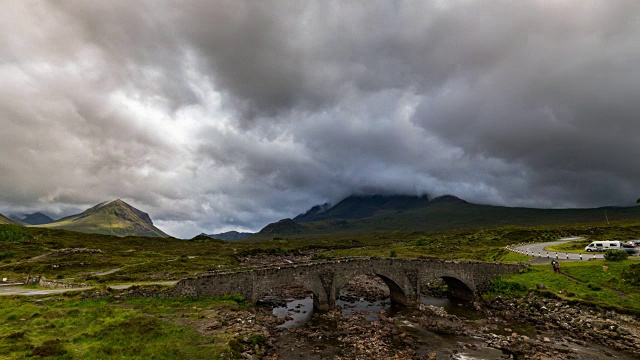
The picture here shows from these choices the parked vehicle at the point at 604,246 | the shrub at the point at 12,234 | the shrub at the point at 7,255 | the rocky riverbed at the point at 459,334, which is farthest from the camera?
the shrub at the point at 12,234

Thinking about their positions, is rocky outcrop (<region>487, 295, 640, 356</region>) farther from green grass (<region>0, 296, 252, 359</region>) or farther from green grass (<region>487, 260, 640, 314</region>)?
green grass (<region>0, 296, 252, 359</region>)

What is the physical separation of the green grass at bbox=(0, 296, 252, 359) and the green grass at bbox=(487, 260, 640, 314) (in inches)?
1608

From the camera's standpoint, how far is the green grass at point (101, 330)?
802 inches

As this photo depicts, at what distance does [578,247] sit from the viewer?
203 ft

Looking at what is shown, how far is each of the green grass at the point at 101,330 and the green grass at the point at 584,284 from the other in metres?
40.8

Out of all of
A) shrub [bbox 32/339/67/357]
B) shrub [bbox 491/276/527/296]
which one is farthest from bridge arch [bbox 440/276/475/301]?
shrub [bbox 32/339/67/357]

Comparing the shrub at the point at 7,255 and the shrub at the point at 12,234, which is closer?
the shrub at the point at 7,255

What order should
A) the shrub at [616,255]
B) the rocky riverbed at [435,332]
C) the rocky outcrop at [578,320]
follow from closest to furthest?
the rocky riverbed at [435,332] < the rocky outcrop at [578,320] < the shrub at [616,255]

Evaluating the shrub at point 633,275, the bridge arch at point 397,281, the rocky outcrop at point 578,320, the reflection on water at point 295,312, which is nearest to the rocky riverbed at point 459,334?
the rocky outcrop at point 578,320

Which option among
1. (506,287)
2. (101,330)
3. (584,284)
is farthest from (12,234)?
(584,284)

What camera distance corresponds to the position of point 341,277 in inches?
1658

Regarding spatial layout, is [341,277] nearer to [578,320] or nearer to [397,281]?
[397,281]

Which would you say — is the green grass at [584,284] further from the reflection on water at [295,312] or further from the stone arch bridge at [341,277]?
the reflection on water at [295,312]

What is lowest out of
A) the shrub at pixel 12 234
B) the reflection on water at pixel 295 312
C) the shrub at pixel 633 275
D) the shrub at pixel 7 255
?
the reflection on water at pixel 295 312
